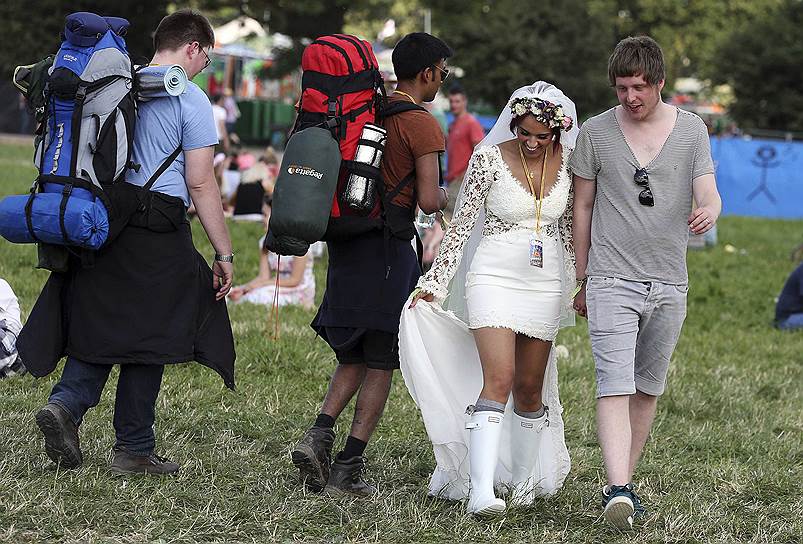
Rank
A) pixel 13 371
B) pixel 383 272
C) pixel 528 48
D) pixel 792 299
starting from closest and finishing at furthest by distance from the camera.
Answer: pixel 383 272, pixel 13 371, pixel 792 299, pixel 528 48

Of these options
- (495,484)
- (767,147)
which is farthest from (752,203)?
(495,484)

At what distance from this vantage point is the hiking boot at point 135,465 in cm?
535

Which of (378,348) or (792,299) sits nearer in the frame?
(378,348)

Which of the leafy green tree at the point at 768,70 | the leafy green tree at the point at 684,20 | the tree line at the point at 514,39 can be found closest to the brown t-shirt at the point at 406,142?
the tree line at the point at 514,39

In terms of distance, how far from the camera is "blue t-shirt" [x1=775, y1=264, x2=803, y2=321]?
1185cm

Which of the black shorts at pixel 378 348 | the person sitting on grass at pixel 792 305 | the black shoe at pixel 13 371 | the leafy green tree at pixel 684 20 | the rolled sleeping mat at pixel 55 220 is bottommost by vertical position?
the person sitting on grass at pixel 792 305

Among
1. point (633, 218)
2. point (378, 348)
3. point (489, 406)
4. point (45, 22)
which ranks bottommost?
point (489, 406)

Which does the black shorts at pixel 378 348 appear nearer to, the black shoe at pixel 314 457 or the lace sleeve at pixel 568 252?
the black shoe at pixel 314 457

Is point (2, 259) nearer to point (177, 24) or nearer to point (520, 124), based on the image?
point (177, 24)

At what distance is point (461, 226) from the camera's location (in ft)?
17.6

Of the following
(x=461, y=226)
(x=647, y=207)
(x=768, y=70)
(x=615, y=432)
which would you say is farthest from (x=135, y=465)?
(x=768, y=70)

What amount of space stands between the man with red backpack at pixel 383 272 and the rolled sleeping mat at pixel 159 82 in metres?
0.89

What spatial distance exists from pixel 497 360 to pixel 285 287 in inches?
225

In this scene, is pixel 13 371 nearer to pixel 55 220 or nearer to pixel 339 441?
pixel 339 441
